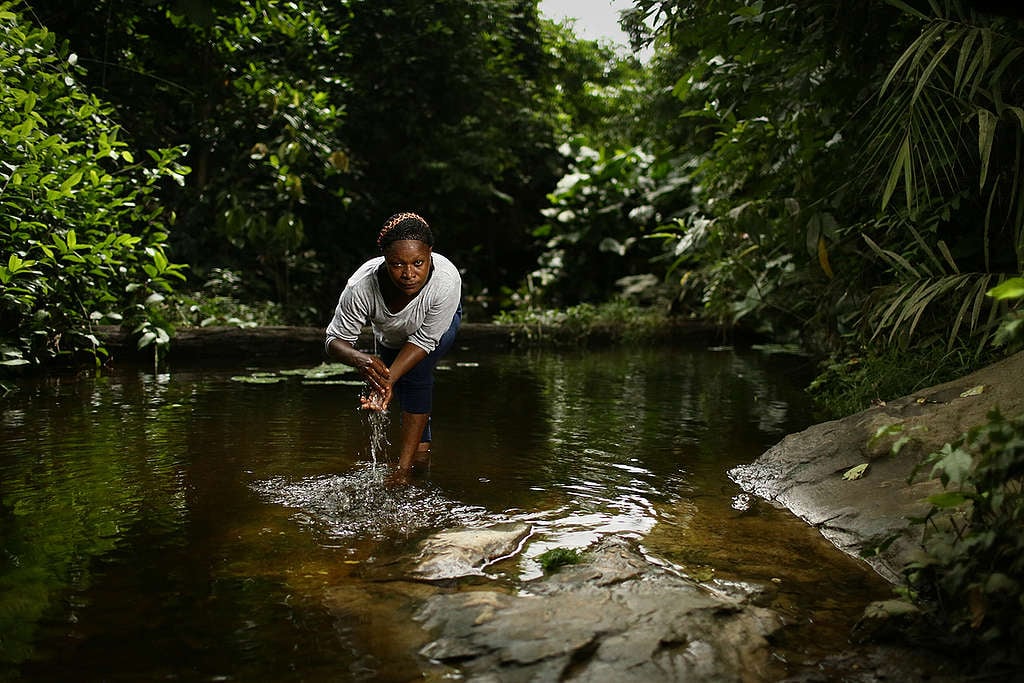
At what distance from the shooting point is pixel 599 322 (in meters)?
12.9

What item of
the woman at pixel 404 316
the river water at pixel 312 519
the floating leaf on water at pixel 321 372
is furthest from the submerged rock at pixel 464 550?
the floating leaf on water at pixel 321 372

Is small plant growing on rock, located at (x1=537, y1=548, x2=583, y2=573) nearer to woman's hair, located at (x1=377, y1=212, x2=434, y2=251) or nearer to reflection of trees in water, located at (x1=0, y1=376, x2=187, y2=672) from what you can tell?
reflection of trees in water, located at (x1=0, y1=376, x2=187, y2=672)

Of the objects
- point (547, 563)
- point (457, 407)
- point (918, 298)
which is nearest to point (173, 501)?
point (547, 563)

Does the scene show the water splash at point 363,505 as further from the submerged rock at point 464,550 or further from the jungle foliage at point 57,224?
the jungle foliage at point 57,224

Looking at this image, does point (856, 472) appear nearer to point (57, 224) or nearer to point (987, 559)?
point (987, 559)

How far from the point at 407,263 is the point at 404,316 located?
340 mm

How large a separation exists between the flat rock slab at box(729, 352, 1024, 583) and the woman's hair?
196 cm

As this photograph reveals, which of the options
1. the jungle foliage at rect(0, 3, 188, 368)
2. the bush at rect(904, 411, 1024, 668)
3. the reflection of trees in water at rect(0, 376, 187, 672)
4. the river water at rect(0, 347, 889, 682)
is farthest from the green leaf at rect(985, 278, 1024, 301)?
the jungle foliage at rect(0, 3, 188, 368)

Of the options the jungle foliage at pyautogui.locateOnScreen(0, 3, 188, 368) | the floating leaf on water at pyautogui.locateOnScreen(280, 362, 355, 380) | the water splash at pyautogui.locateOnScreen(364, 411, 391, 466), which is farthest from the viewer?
the floating leaf on water at pyautogui.locateOnScreen(280, 362, 355, 380)

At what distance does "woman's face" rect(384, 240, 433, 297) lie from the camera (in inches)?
147

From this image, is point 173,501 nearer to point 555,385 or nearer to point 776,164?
point 555,385

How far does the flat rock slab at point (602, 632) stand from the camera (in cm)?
213

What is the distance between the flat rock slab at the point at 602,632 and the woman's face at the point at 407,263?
1652 millimetres

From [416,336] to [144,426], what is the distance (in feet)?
7.88
